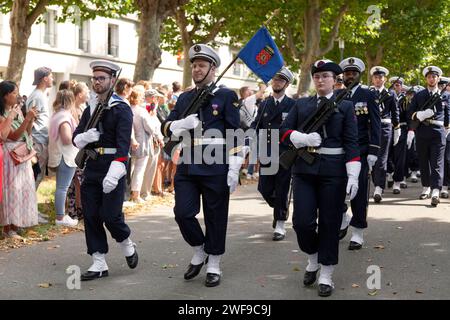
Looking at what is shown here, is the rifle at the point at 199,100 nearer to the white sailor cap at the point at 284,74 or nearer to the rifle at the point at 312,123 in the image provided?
the rifle at the point at 312,123

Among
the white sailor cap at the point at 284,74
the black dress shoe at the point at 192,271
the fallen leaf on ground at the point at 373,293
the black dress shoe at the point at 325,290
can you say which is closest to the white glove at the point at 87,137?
the black dress shoe at the point at 192,271

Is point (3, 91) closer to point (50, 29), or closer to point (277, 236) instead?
point (277, 236)

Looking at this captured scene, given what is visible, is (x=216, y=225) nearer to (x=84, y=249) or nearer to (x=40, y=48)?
(x=84, y=249)

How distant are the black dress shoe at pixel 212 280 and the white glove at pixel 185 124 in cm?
136

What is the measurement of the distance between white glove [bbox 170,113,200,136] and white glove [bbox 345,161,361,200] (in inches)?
56.8

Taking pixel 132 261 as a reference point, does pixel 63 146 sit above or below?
above

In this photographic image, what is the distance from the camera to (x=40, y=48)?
37.4 metres

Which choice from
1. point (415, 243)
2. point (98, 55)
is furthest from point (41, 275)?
point (98, 55)

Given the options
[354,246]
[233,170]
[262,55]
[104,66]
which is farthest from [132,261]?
[354,246]

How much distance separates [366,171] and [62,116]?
4.26m

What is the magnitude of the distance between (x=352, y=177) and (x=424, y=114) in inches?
281

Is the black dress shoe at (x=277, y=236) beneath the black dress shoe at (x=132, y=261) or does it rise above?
beneath

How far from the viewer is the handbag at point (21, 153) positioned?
9328mm

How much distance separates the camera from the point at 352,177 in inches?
267
